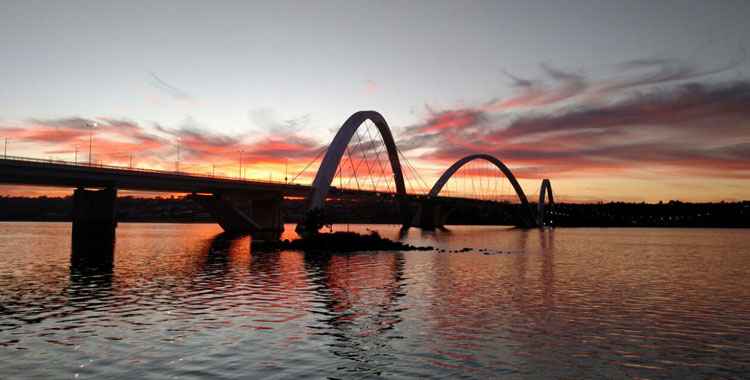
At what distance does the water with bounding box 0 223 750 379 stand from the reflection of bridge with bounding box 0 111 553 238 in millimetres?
34112

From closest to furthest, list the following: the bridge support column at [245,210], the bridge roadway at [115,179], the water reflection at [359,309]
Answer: the water reflection at [359,309] → the bridge roadway at [115,179] → the bridge support column at [245,210]

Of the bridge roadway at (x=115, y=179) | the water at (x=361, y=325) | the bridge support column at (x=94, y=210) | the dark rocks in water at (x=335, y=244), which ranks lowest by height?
the water at (x=361, y=325)

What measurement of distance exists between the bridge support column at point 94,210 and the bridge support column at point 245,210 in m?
21.7

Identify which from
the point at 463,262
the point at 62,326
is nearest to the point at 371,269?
the point at 463,262

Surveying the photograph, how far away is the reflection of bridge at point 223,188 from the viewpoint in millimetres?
69750

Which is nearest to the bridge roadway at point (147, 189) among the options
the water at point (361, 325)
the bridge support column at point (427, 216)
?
the water at point (361, 325)

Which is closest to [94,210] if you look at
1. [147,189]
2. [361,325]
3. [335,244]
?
[147,189]

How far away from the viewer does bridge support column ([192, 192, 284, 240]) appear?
10025 cm

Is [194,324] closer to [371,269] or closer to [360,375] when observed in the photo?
[360,375]

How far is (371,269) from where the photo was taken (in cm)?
4456

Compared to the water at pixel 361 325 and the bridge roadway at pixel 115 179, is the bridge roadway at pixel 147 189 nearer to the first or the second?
the bridge roadway at pixel 115 179

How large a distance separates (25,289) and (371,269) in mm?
22764

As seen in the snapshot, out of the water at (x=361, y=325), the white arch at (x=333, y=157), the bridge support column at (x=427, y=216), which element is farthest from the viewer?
the bridge support column at (x=427, y=216)

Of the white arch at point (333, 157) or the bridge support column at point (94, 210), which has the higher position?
the white arch at point (333, 157)
